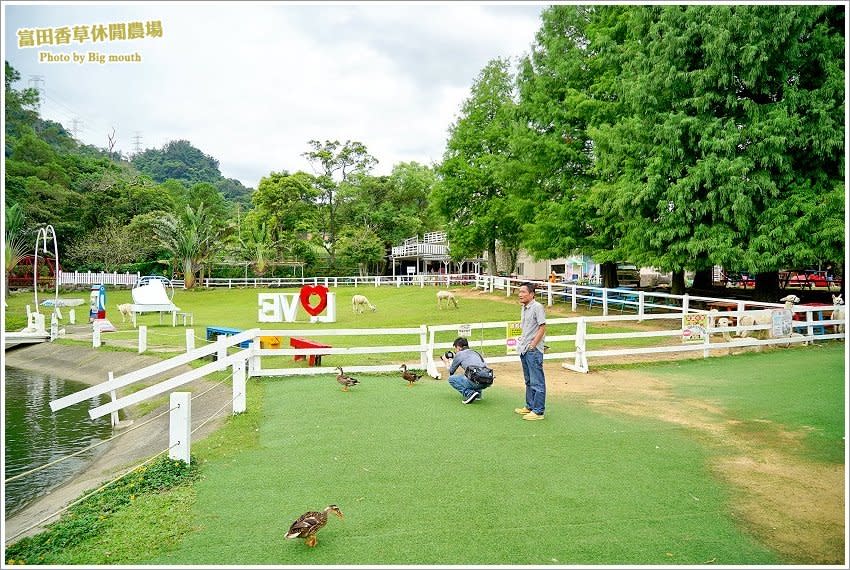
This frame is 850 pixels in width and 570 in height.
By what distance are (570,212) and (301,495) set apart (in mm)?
18195

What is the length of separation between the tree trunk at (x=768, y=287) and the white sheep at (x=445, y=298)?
36.5 ft

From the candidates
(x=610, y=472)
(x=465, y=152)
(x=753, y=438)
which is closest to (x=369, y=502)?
(x=610, y=472)

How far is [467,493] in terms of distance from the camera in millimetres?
4738

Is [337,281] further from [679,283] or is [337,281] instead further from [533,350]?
[533,350]

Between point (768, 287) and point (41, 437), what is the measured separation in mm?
19136

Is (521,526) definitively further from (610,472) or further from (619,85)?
(619,85)

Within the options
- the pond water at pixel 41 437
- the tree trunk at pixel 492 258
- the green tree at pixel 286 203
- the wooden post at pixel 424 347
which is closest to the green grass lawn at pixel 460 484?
the wooden post at pixel 424 347

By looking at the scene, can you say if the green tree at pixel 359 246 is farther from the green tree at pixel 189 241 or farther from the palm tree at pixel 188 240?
the palm tree at pixel 188 240

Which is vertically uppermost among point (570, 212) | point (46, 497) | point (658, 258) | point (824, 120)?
point (824, 120)

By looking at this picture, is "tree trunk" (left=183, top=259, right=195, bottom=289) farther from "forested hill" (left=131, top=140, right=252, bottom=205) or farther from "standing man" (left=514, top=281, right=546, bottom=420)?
"forested hill" (left=131, top=140, right=252, bottom=205)

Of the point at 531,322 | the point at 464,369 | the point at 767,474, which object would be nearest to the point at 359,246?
the point at 464,369

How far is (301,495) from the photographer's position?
4754 mm

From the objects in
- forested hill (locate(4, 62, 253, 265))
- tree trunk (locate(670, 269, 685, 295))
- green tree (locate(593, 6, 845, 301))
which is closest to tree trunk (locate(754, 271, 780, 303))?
green tree (locate(593, 6, 845, 301))

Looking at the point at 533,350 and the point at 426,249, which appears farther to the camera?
the point at 426,249
